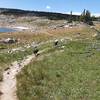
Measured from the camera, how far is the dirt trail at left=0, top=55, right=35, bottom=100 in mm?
25605

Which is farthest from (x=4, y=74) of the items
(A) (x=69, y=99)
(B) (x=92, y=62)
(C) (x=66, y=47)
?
(C) (x=66, y=47)

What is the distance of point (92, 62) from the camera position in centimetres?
3588

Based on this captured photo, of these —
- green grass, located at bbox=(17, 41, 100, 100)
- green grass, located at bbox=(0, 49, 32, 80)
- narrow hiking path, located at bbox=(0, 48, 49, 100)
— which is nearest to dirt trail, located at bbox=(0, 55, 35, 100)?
narrow hiking path, located at bbox=(0, 48, 49, 100)

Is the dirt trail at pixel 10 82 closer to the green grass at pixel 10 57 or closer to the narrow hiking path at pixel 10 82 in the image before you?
the narrow hiking path at pixel 10 82

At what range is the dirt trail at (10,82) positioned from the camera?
84.0 feet

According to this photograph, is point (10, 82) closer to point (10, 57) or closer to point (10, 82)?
point (10, 82)

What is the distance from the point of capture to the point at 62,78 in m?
29.3

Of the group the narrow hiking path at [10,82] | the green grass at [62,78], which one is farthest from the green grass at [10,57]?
the green grass at [62,78]

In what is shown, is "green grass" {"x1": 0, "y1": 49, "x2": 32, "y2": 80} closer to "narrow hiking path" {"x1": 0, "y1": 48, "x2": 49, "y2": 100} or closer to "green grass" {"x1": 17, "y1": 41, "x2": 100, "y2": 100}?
"narrow hiking path" {"x1": 0, "y1": 48, "x2": 49, "y2": 100}

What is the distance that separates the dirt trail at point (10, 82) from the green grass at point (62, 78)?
22.7 inches

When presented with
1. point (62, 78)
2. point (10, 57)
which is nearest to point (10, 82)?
point (62, 78)

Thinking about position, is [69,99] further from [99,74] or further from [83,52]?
[83,52]

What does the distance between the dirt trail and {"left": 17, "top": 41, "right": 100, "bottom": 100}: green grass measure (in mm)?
578

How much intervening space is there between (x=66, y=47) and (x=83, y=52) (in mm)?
4905
